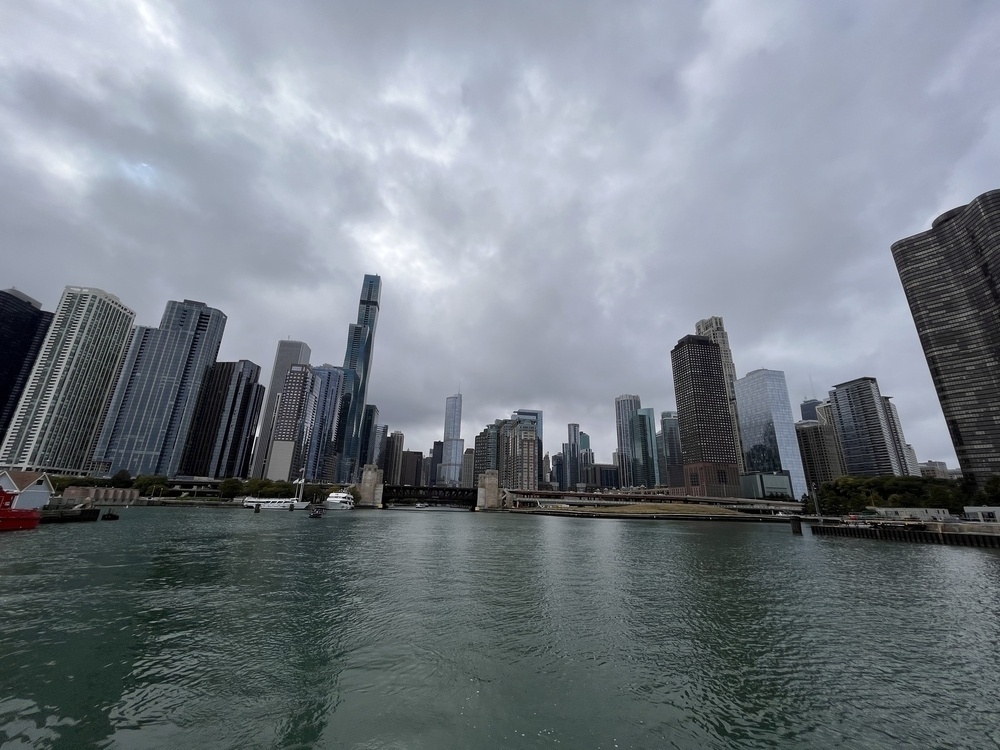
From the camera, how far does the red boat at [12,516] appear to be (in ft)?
175

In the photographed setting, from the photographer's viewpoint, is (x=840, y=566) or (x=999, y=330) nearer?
(x=840, y=566)

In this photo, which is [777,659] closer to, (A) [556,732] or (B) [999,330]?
(A) [556,732]

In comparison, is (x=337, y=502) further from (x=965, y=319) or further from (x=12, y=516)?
(x=965, y=319)

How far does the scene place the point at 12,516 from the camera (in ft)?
177

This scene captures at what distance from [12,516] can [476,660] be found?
243 feet

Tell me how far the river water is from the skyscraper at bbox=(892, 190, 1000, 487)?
7206 inches

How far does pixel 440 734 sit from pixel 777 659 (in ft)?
51.4

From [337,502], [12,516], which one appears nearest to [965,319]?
[337,502]

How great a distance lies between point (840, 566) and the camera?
4706 cm

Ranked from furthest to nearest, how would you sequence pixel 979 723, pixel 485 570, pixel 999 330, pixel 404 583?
pixel 999 330, pixel 485 570, pixel 404 583, pixel 979 723

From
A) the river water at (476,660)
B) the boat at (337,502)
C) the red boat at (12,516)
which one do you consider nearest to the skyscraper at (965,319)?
the river water at (476,660)

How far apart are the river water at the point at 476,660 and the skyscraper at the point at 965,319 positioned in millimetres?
183028

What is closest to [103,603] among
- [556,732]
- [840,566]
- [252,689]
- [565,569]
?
[252,689]

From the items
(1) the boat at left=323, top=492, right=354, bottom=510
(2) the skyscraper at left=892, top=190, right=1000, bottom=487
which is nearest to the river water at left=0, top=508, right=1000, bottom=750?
(1) the boat at left=323, top=492, right=354, bottom=510
